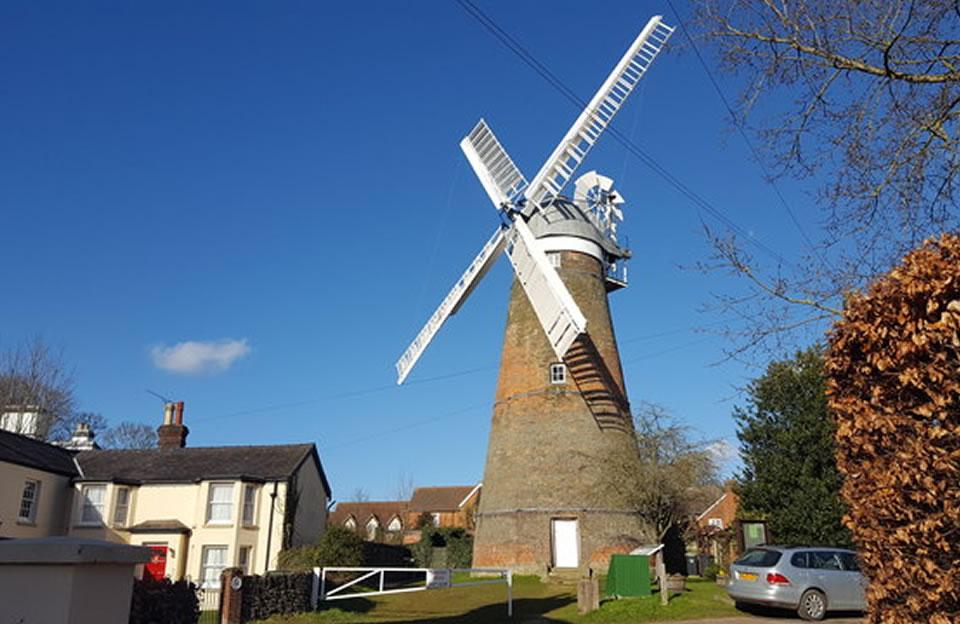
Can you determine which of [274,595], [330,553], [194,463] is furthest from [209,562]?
[274,595]

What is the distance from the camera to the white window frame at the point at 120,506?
1181 inches

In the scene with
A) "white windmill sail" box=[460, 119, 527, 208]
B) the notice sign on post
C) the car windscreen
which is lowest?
the notice sign on post

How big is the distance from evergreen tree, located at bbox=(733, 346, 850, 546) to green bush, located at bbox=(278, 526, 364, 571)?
1507cm

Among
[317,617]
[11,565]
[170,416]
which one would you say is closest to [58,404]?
[170,416]

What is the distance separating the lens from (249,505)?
98.1 ft

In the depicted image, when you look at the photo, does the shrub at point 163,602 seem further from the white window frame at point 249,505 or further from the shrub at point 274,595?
the white window frame at point 249,505

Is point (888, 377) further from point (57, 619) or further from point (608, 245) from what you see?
point (608, 245)

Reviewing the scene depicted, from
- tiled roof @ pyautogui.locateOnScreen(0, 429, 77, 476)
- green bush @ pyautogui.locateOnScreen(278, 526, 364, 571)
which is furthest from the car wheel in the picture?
tiled roof @ pyautogui.locateOnScreen(0, 429, 77, 476)

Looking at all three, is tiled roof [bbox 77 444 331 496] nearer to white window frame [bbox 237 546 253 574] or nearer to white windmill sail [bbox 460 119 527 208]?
white window frame [bbox 237 546 253 574]

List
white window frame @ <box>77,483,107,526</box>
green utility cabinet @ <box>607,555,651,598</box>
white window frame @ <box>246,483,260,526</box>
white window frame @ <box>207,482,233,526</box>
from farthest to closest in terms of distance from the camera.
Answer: white window frame @ <box>77,483,107,526</box>, white window frame @ <box>246,483,260,526</box>, white window frame @ <box>207,482,233,526</box>, green utility cabinet @ <box>607,555,651,598</box>

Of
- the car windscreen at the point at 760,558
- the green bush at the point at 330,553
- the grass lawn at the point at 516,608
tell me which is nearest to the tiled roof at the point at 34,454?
the green bush at the point at 330,553

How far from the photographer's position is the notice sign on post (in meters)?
18.7

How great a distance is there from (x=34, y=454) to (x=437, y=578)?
19849mm

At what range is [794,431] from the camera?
26.9 metres
